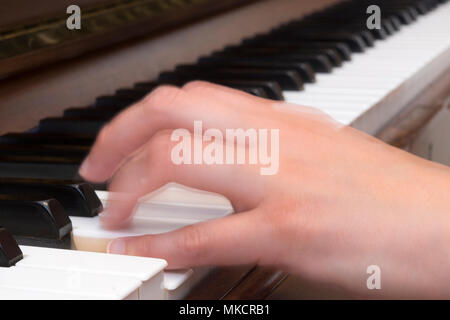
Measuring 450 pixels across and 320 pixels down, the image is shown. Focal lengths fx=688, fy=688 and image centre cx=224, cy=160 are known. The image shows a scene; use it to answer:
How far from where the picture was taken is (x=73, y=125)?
1122 mm

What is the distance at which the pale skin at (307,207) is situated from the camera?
0.68m

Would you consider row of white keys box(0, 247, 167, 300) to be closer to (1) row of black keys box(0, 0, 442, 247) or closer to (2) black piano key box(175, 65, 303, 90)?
(1) row of black keys box(0, 0, 442, 247)

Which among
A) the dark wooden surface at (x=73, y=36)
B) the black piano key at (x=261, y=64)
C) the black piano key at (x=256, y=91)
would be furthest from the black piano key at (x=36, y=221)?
the black piano key at (x=261, y=64)

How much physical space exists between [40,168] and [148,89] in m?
0.46

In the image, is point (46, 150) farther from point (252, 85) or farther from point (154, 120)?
point (252, 85)

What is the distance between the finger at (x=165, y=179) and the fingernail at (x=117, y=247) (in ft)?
0.20

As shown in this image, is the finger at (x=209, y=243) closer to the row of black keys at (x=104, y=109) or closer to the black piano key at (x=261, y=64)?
the row of black keys at (x=104, y=109)

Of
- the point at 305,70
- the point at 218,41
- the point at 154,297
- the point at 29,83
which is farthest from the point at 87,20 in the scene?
the point at 154,297

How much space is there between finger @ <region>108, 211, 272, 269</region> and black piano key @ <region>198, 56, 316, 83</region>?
0.83m

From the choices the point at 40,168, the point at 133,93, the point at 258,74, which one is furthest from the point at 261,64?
the point at 40,168

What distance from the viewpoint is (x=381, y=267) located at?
0.71 meters

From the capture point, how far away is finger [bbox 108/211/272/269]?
25.8 inches
